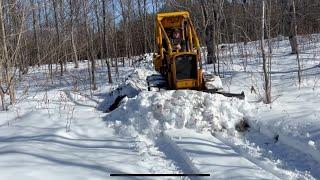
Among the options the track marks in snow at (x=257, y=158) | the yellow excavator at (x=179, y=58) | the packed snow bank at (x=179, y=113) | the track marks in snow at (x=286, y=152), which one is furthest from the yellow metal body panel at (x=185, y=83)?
the track marks in snow at (x=286, y=152)

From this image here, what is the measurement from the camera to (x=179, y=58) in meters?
12.6

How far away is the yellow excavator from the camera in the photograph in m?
12.7

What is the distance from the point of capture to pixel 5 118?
1247cm

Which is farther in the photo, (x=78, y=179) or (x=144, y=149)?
(x=144, y=149)

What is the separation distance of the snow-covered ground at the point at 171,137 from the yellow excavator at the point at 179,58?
4.46ft

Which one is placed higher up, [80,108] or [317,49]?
[317,49]

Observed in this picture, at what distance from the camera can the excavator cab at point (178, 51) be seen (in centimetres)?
1270

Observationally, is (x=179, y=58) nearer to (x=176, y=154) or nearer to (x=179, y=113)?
(x=179, y=113)

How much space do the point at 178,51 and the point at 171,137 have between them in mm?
4515

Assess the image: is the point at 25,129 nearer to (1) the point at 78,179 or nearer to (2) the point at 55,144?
(2) the point at 55,144

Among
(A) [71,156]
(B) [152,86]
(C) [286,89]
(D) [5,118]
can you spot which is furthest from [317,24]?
(A) [71,156]

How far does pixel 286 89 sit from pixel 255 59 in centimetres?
958

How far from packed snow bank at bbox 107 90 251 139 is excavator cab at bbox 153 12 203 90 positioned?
5.29 ft

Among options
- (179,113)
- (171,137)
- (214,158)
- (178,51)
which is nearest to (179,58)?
(178,51)
